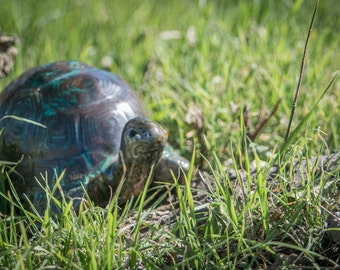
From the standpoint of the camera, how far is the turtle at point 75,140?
8.57 ft

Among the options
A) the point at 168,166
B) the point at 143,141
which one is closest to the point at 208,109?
the point at 168,166

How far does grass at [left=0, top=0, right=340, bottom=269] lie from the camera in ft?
6.56

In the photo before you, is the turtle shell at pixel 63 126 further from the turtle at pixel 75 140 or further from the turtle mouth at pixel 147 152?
the turtle mouth at pixel 147 152

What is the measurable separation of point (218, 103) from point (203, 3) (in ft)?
6.69

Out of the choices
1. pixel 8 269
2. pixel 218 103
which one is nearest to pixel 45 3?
pixel 218 103

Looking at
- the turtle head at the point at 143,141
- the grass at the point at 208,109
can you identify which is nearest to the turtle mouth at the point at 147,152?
the turtle head at the point at 143,141

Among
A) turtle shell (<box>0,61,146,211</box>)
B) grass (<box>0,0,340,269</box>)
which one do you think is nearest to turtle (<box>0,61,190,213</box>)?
turtle shell (<box>0,61,146,211</box>)

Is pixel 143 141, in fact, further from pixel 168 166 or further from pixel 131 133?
pixel 168 166

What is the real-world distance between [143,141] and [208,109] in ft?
3.79

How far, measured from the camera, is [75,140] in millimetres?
2713

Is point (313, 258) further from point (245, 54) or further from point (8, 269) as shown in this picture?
point (245, 54)

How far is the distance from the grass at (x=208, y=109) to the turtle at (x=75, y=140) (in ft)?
0.62

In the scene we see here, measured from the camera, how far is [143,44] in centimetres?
472

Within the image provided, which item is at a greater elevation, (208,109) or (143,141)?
(143,141)
